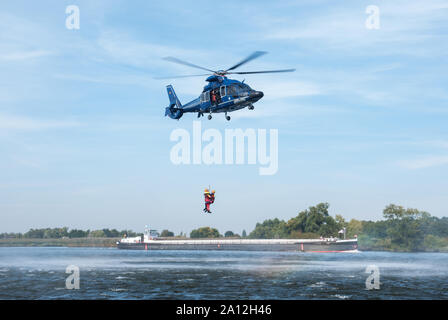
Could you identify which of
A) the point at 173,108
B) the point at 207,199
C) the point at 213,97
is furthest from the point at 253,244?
the point at 213,97

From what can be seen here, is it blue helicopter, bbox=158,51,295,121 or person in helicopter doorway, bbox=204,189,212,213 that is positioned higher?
blue helicopter, bbox=158,51,295,121

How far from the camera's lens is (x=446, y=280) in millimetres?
69125

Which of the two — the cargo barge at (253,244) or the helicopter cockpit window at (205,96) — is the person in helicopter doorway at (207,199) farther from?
the cargo barge at (253,244)

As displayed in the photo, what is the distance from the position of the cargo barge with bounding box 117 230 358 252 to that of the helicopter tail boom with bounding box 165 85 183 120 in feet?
350

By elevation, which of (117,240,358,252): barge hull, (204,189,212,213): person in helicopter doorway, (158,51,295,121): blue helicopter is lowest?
(117,240,358,252): barge hull

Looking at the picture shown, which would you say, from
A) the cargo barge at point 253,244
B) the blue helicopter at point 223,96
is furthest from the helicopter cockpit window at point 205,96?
the cargo barge at point 253,244

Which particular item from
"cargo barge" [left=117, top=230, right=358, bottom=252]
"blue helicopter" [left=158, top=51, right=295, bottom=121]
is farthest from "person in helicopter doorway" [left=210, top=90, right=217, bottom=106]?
"cargo barge" [left=117, top=230, right=358, bottom=252]

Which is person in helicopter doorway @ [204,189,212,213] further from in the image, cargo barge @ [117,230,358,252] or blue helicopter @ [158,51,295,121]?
cargo barge @ [117,230,358,252]

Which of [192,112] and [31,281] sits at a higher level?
[192,112]

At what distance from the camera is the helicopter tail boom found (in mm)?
59391

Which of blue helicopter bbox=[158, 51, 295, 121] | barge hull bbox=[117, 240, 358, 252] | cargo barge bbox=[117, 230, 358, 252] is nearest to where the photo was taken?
blue helicopter bbox=[158, 51, 295, 121]
